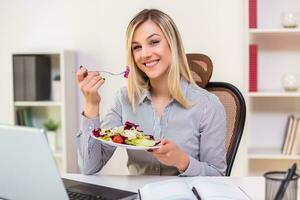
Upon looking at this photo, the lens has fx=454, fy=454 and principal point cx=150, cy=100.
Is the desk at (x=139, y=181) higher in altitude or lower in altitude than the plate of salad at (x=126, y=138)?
lower

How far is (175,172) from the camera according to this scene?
159 centimetres

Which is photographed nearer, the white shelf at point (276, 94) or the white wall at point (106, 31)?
the white shelf at point (276, 94)

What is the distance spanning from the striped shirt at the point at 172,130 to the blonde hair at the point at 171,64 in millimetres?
30

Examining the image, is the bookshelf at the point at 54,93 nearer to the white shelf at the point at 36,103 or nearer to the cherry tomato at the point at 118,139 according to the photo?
the white shelf at the point at 36,103

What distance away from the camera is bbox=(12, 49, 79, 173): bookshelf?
2.93m

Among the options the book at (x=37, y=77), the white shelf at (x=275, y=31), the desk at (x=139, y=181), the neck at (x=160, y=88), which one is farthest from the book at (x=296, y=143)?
the book at (x=37, y=77)

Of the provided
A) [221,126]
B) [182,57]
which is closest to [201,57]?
[182,57]

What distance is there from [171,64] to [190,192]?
661mm

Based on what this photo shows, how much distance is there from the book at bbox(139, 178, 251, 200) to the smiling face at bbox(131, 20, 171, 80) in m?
0.57

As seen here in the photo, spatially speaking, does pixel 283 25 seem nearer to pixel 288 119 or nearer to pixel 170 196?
pixel 288 119

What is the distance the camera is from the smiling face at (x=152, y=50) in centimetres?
167

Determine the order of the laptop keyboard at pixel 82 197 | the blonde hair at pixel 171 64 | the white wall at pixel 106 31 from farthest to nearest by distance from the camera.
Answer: the white wall at pixel 106 31 < the blonde hair at pixel 171 64 < the laptop keyboard at pixel 82 197

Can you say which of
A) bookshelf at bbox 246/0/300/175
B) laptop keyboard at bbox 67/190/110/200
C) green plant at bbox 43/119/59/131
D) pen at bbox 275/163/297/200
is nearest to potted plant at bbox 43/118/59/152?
green plant at bbox 43/119/59/131

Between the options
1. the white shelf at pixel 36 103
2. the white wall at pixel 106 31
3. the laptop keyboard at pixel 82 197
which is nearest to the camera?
the laptop keyboard at pixel 82 197
